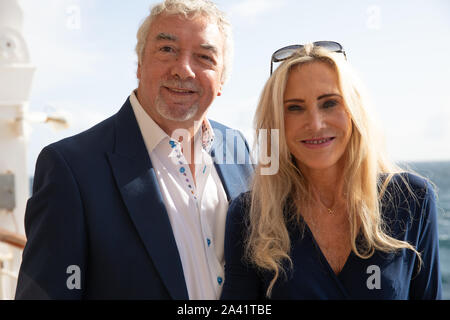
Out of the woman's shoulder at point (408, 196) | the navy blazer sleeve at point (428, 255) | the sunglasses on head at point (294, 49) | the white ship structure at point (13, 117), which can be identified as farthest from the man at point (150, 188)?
the white ship structure at point (13, 117)

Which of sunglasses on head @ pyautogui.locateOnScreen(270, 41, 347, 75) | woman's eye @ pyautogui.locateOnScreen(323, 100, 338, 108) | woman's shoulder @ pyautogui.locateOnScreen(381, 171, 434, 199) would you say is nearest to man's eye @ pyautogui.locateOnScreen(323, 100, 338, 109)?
woman's eye @ pyautogui.locateOnScreen(323, 100, 338, 108)

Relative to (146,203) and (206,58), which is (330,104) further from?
(146,203)

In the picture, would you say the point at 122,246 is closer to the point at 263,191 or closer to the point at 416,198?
the point at 263,191

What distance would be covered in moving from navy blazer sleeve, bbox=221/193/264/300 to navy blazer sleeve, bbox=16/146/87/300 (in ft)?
1.84

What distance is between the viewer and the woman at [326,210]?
1812 mm

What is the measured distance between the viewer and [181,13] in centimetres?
200

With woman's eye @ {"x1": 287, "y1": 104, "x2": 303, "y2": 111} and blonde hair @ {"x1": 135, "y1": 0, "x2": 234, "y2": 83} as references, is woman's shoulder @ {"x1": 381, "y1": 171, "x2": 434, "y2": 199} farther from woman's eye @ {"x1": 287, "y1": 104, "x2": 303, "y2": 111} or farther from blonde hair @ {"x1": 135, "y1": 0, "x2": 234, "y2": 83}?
blonde hair @ {"x1": 135, "y1": 0, "x2": 234, "y2": 83}

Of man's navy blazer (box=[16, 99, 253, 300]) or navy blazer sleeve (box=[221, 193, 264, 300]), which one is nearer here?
man's navy blazer (box=[16, 99, 253, 300])

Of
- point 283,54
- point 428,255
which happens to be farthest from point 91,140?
point 428,255

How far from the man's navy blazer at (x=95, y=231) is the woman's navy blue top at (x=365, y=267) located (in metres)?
0.27

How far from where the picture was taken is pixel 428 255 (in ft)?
6.11

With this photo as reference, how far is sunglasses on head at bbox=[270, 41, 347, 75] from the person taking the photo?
1.99 m

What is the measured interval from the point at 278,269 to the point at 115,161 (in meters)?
0.78

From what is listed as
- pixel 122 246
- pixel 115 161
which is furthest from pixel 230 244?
pixel 115 161
